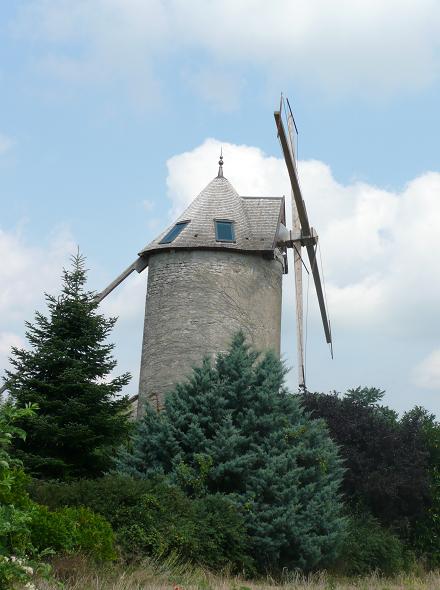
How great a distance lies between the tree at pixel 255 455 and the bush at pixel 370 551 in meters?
1.15

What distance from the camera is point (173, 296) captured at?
77.7 ft

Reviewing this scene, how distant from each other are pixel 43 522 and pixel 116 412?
393 inches

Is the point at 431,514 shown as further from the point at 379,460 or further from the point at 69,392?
the point at 69,392

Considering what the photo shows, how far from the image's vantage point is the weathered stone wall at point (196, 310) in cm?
2317

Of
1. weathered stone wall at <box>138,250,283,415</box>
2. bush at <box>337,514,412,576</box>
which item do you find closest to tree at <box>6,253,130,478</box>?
weathered stone wall at <box>138,250,283,415</box>

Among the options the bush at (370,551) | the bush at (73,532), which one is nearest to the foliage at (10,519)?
the bush at (73,532)

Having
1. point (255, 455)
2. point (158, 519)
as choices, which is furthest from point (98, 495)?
point (255, 455)

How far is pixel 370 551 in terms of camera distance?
19375 millimetres

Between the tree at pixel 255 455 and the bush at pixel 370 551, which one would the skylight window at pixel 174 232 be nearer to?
the tree at pixel 255 455

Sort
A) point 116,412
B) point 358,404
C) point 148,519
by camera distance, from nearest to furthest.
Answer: point 148,519
point 116,412
point 358,404

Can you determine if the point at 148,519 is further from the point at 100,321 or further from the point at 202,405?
the point at 100,321

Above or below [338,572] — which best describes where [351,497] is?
Result: above

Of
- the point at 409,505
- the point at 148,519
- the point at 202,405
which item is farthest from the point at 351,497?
the point at 148,519

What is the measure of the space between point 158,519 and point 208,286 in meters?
10.1
